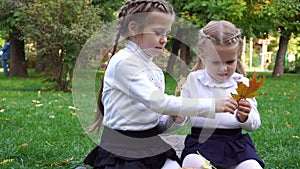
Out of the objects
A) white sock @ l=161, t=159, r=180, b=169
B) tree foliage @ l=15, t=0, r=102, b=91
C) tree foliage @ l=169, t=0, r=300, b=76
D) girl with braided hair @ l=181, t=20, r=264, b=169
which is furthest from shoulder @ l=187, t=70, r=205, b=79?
tree foliage @ l=169, t=0, r=300, b=76

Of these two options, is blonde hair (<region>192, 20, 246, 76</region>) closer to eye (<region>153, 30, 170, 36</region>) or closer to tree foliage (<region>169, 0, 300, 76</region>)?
eye (<region>153, 30, 170, 36</region>)

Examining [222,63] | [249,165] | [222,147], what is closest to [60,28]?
[222,63]

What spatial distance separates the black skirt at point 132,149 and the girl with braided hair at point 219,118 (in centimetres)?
19

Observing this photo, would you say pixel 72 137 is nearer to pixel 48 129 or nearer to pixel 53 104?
pixel 48 129

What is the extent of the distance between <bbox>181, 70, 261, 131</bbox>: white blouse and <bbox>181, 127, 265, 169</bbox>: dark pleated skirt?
0.16ft

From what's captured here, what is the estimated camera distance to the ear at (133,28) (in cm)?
229

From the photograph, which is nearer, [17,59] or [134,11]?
[134,11]

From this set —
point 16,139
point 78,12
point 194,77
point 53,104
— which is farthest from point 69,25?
point 194,77

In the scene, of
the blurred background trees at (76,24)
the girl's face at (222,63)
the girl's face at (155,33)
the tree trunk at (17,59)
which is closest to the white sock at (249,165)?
the girl's face at (222,63)

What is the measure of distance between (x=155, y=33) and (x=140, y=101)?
341mm

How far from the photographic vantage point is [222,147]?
8.30 feet

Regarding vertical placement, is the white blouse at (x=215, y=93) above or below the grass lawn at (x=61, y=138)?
above

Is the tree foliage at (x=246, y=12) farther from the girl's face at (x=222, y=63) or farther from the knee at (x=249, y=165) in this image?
the knee at (x=249, y=165)

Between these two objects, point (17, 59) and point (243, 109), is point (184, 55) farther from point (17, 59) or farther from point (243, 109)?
point (17, 59)
